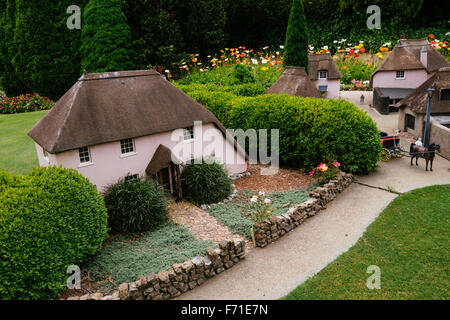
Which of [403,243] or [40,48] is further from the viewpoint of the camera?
[40,48]

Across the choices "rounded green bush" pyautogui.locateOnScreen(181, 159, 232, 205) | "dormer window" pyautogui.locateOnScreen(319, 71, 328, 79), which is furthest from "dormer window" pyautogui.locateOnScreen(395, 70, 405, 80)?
"rounded green bush" pyautogui.locateOnScreen(181, 159, 232, 205)

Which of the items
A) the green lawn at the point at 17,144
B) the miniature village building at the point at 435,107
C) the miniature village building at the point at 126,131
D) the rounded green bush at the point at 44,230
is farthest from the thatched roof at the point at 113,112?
the miniature village building at the point at 435,107

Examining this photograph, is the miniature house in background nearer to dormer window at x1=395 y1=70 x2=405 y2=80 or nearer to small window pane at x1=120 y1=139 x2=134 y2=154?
dormer window at x1=395 y1=70 x2=405 y2=80

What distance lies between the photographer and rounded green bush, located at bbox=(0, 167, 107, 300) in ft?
28.6

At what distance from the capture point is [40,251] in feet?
29.7

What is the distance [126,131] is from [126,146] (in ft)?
2.53

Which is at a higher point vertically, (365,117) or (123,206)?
(365,117)

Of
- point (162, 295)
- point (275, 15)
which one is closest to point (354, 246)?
point (162, 295)

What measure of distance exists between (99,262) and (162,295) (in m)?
2.55

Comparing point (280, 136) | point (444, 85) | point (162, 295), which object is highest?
point (444, 85)

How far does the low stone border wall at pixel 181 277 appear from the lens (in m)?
9.20

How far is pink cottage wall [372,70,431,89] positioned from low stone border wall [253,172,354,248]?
14684 millimetres

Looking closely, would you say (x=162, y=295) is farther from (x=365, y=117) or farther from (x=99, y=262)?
(x=365, y=117)

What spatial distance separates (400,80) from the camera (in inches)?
1053
